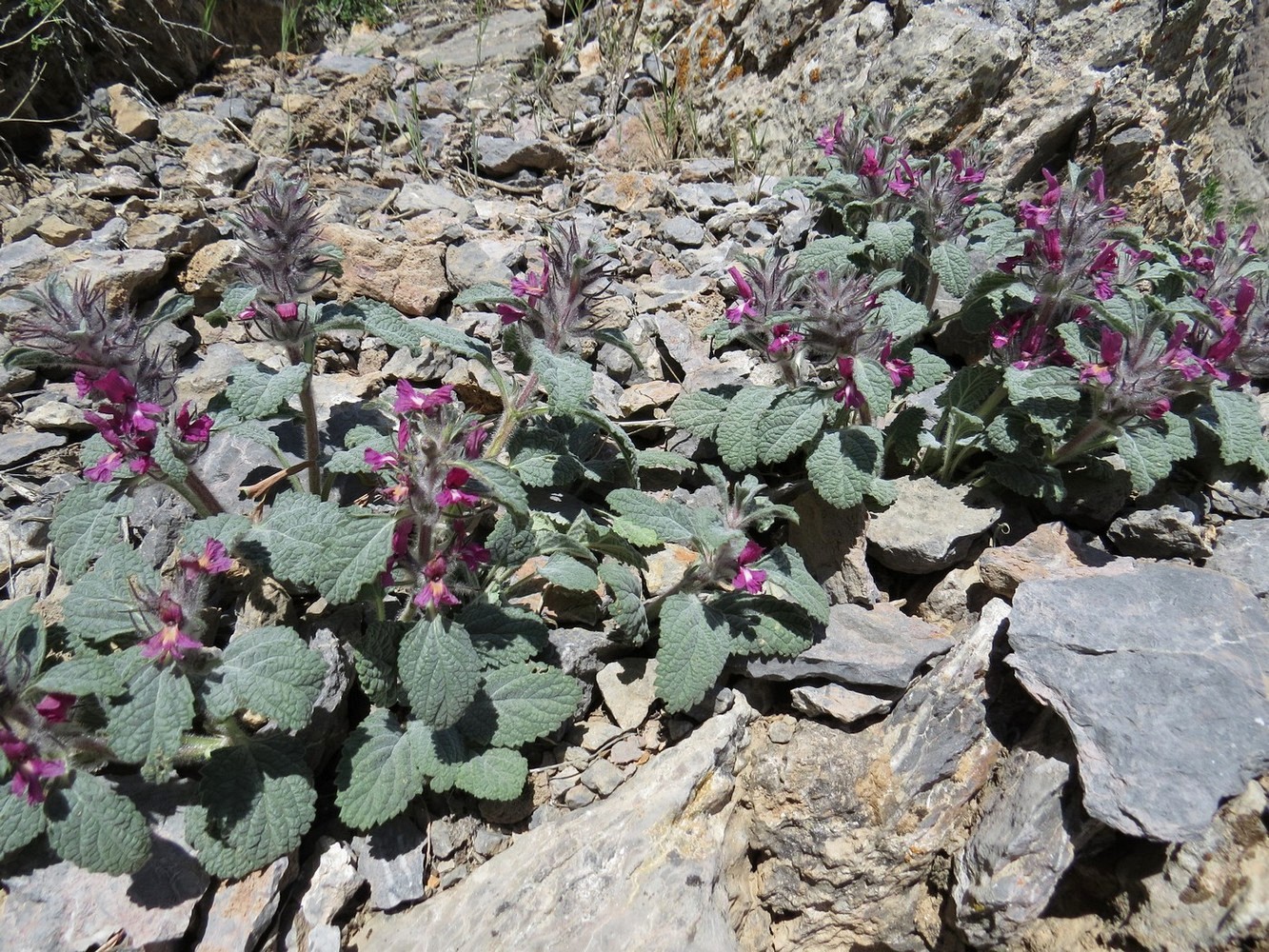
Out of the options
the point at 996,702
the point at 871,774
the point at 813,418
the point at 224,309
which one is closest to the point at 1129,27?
the point at 813,418

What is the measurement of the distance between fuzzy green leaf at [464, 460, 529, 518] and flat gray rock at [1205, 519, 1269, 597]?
2666 millimetres

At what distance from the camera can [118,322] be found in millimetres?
2527

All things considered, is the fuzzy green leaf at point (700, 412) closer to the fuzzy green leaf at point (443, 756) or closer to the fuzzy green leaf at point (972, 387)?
the fuzzy green leaf at point (972, 387)

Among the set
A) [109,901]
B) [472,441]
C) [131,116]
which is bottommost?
[109,901]

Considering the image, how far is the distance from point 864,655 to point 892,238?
6.21ft

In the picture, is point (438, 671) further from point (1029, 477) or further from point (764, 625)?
point (1029, 477)

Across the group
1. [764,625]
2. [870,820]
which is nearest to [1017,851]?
[870,820]

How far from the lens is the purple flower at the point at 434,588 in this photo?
232 cm

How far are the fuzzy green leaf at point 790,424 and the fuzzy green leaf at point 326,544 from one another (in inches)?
58.6

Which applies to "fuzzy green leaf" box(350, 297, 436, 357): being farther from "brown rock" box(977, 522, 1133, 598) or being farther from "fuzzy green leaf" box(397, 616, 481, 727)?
"brown rock" box(977, 522, 1133, 598)

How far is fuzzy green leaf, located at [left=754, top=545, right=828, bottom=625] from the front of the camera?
110 inches

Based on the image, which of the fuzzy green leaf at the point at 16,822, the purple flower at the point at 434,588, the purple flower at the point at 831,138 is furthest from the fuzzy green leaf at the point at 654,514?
the purple flower at the point at 831,138

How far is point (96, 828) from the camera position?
2141 millimetres

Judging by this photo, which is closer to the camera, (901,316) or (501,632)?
(501,632)
